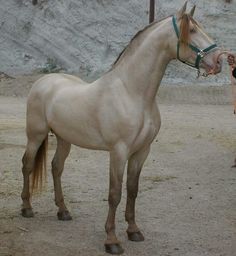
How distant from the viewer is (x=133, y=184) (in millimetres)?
4496

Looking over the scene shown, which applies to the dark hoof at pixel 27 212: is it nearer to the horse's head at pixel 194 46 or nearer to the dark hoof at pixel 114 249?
the dark hoof at pixel 114 249

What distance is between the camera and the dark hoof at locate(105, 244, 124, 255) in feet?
13.8

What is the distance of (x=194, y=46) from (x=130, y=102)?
2.11ft

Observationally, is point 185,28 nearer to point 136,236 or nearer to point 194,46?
point 194,46

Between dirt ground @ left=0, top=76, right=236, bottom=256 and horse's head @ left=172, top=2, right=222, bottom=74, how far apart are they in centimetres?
148

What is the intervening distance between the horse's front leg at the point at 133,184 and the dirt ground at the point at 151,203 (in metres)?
0.08

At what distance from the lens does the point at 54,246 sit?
4.32 m

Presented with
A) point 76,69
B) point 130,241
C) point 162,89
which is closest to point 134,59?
point 130,241

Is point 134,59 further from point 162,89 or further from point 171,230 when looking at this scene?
point 162,89

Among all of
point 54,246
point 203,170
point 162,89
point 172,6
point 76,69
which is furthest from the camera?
point 172,6

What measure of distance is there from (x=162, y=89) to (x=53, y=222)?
1299cm

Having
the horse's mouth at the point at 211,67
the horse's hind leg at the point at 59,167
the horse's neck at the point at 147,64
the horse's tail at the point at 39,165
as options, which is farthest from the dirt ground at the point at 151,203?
the horse's mouth at the point at 211,67

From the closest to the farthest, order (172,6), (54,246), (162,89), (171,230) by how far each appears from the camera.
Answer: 1. (54,246)
2. (171,230)
3. (162,89)
4. (172,6)

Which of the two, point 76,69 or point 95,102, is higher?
point 95,102
